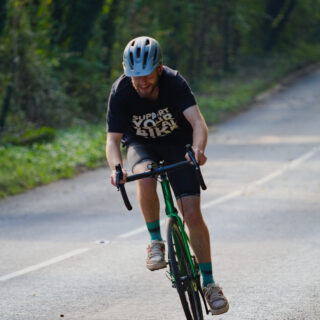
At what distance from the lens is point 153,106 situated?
18.7ft

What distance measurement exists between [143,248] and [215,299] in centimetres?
329

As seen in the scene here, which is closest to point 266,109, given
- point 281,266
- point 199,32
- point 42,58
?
point 199,32

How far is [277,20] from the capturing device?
45.1m

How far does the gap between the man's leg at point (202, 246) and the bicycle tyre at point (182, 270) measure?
115 millimetres

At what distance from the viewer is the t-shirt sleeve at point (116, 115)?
18.7 ft

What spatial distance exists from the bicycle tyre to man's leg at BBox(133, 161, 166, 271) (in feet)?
0.88

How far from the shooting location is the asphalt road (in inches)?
249

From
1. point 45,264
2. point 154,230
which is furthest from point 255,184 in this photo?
point 154,230

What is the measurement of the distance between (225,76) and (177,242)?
111 feet

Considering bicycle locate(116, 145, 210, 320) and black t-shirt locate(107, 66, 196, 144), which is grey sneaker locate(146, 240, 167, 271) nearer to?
bicycle locate(116, 145, 210, 320)

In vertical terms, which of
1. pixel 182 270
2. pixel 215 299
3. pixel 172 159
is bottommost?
pixel 215 299

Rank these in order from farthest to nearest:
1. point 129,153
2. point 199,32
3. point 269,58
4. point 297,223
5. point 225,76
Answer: point 269,58 → point 225,76 → point 199,32 → point 297,223 → point 129,153

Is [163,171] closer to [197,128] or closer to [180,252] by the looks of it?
[197,128]

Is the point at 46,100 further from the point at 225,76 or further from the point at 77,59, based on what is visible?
the point at 225,76
